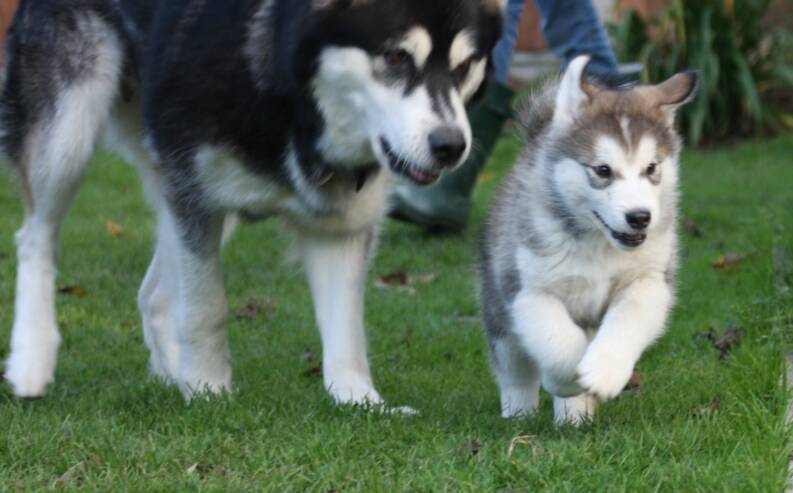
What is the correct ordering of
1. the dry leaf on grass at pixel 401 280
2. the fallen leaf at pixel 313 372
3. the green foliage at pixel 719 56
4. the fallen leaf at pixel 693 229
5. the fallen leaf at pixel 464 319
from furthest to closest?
the green foliage at pixel 719 56 → the fallen leaf at pixel 693 229 → the dry leaf on grass at pixel 401 280 → the fallen leaf at pixel 464 319 → the fallen leaf at pixel 313 372

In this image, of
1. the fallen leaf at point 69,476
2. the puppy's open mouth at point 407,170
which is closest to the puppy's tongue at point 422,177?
the puppy's open mouth at point 407,170

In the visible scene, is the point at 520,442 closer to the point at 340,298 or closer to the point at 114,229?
the point at 340,298

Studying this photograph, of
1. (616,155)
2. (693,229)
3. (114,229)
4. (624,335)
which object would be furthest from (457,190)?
(624,335)

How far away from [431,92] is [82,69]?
5.12 feet

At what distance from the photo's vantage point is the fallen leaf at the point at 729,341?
4.69 m

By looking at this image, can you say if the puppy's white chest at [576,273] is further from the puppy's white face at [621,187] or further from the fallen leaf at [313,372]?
the fallen leaf at [313,372]

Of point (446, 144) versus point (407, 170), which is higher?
point (446, 144)

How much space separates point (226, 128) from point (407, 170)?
0.65 meters

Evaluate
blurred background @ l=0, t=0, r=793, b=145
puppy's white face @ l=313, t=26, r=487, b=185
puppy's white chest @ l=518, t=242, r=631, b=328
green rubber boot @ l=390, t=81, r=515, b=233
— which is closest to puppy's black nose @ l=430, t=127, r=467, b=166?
puppy's white face @ l=313, t=26, r=487, b=185

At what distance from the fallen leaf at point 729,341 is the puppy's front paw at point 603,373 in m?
1.24

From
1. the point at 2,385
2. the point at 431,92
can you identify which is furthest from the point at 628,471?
the point at 2,385

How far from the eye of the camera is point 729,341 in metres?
4.75

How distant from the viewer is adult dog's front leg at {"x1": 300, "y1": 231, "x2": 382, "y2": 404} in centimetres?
447

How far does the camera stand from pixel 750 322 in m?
4.75
